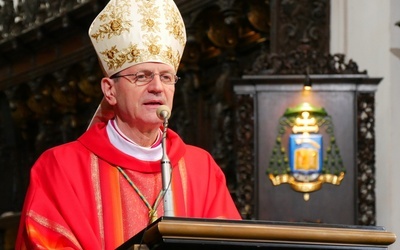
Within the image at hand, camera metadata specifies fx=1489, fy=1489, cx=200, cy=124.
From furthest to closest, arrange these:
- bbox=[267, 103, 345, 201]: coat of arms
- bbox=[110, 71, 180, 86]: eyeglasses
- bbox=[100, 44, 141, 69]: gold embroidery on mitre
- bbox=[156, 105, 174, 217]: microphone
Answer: bbox=[267, 103, 345, 201]: coat of arms, bbox=[100, 44, 141, 69]: gold embroidery on mitre, bbox=[110, 71, 180, 86]: eyeglasses, bbox=[156, 105, 174, 217]: microphone

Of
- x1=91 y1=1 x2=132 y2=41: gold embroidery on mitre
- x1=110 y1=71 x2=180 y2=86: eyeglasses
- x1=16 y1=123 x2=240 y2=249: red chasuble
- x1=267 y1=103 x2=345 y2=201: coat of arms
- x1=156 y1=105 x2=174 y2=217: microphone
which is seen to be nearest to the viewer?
x1=156 y1=105 x2=174 y2=217: microphone

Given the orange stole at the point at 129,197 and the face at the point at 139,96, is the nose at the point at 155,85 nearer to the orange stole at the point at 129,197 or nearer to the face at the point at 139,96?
the face at the point at 139,96

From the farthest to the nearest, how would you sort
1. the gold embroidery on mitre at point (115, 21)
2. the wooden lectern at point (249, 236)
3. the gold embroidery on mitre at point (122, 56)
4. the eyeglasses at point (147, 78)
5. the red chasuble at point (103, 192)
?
the gold embroidery on mitre at point (115, 21) < the gold embroidery on mitre at point (122, 56) < the eyeglasses at point (147, 78) < the red chasuble at point (103, 192) < the wooden lectern at point (249, 236)

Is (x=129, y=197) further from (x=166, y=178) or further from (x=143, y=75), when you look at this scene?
(x=166, y=178)

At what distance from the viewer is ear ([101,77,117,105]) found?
526 centimetres

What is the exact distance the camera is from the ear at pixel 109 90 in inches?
207

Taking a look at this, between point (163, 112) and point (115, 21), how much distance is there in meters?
0.64

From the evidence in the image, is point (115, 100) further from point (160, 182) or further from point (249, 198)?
point (249, 198)

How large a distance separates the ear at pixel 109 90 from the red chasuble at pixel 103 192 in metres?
0.14

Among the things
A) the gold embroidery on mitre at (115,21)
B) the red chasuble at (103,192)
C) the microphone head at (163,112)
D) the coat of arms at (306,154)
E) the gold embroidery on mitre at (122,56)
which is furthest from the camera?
the coat of arms at (306,154)

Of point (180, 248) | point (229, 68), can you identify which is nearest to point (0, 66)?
point (229, 68)

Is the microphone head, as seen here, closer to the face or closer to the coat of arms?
the face

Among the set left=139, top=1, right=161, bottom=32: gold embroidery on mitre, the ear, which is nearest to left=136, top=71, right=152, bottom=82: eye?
the ear

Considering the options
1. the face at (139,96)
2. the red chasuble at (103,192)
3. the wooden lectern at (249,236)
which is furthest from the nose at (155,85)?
the wooden lectern at (249,236)
